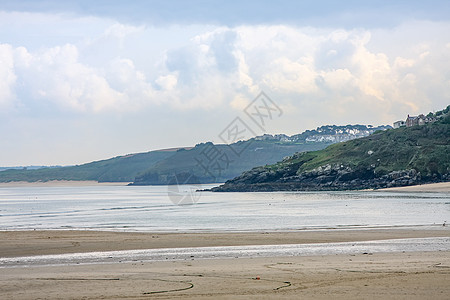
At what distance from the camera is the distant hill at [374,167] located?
525ft

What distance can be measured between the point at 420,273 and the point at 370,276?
1773 millimetres

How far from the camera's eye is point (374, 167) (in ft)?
563

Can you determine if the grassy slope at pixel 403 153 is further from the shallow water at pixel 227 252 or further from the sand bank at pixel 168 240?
the shallow water at pixel 227 252

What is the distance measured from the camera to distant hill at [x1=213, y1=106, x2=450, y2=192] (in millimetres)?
159875

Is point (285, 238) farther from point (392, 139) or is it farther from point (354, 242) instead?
point (392, 139)

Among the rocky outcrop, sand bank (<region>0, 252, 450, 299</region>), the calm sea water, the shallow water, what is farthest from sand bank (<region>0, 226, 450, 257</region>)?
the rocky outcrop

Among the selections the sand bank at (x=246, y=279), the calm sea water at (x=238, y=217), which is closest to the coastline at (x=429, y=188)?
the calm sea water at (x=238, y=217)

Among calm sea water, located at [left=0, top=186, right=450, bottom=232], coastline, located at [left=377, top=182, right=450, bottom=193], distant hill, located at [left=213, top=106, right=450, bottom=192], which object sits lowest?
coastline, located at [left=377, top=182, right=450, bottom=193]

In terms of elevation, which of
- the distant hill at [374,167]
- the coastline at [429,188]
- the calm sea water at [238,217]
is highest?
the distant hill at [374,167]

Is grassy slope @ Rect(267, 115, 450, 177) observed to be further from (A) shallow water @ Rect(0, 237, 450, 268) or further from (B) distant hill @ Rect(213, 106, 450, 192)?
(A) shallow water @ Rect(0, 237, 450, 268)

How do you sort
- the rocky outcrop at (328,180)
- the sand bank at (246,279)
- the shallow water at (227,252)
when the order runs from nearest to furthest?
the sand bank at (246,279), the shallow water at (227,252), the rocky outcrop at (328,180)

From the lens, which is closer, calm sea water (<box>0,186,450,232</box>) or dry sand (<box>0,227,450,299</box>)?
dry sand (<box>0,227,450,299</box>)

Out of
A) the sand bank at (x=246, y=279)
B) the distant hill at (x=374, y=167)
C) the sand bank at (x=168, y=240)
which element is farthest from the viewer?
the distant hill at (x=374, y=167)

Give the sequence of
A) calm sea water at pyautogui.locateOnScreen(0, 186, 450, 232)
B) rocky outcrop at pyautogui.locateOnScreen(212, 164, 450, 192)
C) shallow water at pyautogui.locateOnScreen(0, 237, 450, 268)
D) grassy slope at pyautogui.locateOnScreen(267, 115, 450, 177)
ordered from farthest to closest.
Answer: grassy slope at pyautogui.locateOnScreen(267, 115, 450, 177) < rocky outcrop at pyautogui.locateOnScreen(212, 164, 450, 192) < calm sea water at pyautogui.locateOnScreen(0, 186, 450, 232) < shallow water at pyautogui.locateOnScreen(0, 237, 450, 268)
